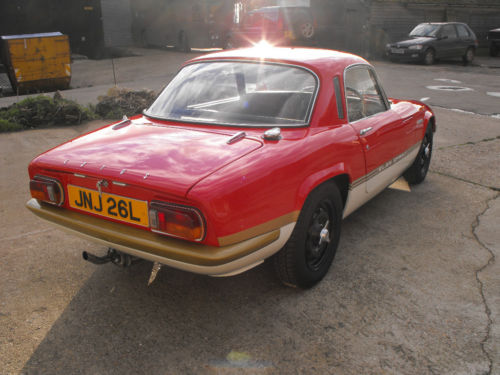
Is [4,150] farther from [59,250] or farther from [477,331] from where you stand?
[477,331]

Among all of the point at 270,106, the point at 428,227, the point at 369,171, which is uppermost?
the point at 270,106

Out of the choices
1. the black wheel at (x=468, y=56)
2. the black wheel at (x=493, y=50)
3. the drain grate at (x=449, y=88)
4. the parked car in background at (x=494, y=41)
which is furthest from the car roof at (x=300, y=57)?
the black wheel at (x=493, y=50)

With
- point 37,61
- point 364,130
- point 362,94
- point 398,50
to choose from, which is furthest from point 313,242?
point 398,50

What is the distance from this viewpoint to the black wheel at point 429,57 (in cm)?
1594

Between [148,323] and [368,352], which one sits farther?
[148,323]

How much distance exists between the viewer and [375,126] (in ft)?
11.4

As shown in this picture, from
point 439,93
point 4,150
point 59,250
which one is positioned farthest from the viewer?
point 439,93

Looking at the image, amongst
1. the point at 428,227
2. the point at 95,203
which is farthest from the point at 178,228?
the point at 428,227

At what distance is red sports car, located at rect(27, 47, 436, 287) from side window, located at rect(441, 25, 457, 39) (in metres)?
14.8

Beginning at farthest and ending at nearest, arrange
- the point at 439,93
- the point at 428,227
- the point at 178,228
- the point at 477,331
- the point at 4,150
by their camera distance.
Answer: the point at 439,93 → the point at 4,150 → the point at 428,227 → the point at 477,331 → the point at 178,228

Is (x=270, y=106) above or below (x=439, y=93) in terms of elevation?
above

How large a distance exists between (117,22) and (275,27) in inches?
365

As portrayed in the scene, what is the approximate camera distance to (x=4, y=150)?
5859 millimetres

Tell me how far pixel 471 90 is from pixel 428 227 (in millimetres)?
8540
